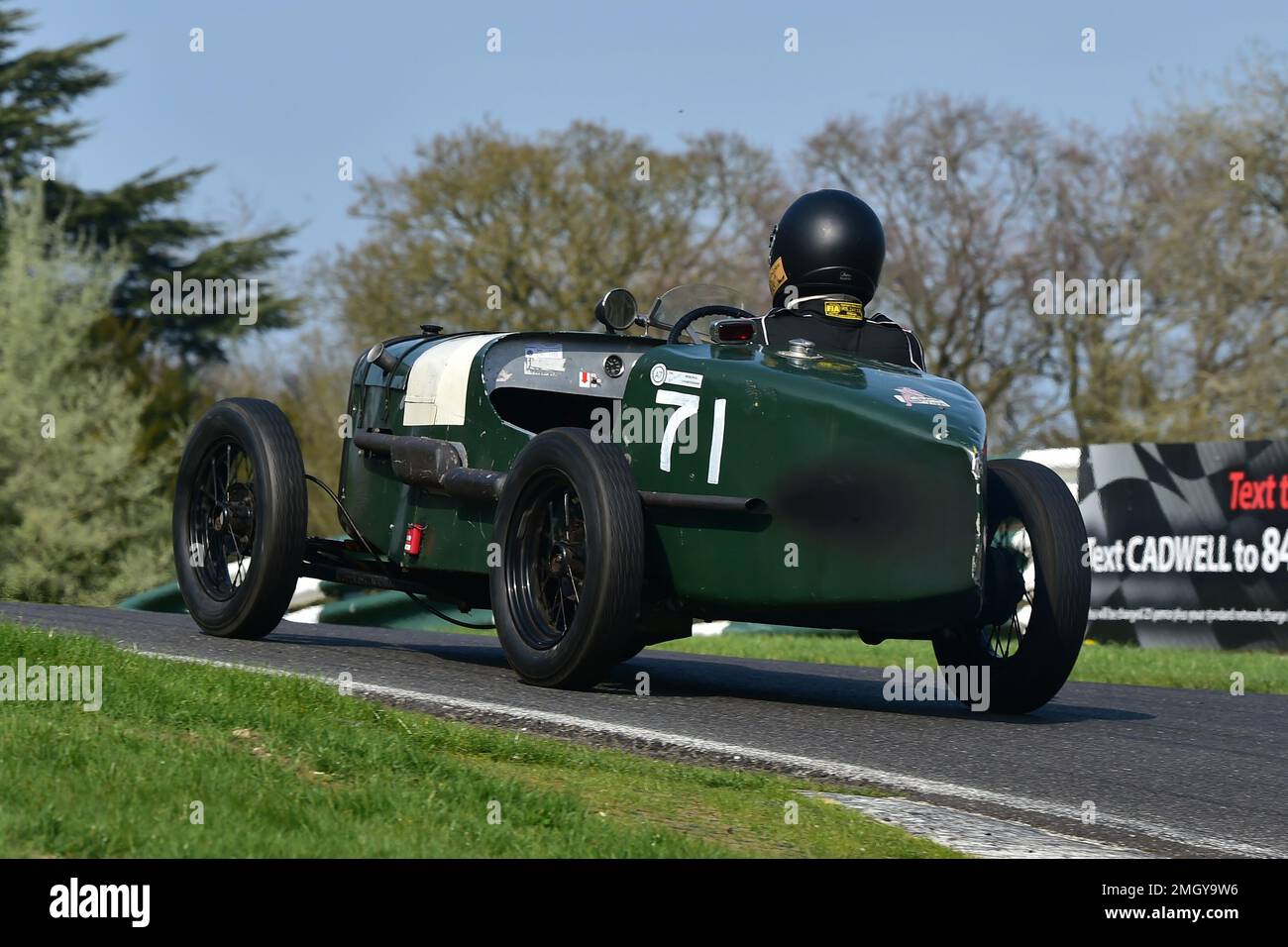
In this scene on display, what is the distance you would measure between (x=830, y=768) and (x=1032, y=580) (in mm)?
1880

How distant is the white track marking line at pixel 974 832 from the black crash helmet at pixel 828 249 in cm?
295

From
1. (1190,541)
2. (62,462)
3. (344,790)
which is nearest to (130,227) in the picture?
(62,462)

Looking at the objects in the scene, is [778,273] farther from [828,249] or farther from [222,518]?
[222,518]

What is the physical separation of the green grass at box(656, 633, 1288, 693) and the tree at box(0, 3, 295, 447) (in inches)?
1033

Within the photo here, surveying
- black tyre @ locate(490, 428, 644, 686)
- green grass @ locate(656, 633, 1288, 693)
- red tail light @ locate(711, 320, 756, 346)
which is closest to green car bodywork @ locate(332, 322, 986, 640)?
red tail light @ locate(711, 320, 756, 346)

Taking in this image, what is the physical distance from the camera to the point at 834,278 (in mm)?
7758

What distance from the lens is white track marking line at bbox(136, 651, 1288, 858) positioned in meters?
5.16

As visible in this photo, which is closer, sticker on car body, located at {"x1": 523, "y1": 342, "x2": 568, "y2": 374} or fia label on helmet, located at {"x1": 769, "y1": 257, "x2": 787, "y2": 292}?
fia label on helmet, located at {"x1": 769, "y1": 257, "x2": 787, "y2": 292}

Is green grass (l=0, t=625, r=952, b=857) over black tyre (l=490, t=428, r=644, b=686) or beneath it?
beneath

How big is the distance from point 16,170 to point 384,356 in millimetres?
36210

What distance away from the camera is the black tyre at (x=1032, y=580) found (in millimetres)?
7012

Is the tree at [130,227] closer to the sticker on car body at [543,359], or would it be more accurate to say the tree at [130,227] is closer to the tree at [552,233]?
the tree at [552,233]

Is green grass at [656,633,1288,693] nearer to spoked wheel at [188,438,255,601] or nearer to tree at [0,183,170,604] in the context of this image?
spoked wheel at [188,438,255,601]
